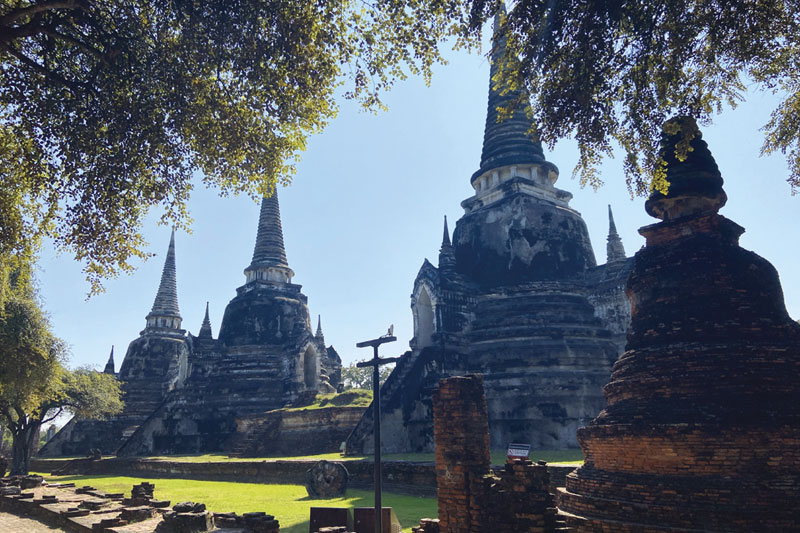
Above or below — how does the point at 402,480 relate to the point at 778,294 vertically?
below

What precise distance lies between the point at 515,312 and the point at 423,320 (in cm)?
422

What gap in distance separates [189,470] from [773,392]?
855 inches

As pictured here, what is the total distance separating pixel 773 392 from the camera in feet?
24.5

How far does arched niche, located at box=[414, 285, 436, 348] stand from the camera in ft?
81.7

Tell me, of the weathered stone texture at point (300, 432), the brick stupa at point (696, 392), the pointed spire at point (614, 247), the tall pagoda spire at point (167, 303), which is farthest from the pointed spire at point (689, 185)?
the tall pagoda spire at point (167, 303)

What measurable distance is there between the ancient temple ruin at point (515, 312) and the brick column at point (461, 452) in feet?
38.7

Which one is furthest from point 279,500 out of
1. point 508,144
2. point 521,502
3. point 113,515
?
point 508,144

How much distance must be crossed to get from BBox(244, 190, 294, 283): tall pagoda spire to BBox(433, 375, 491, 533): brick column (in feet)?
94.5

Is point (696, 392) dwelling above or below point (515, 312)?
below

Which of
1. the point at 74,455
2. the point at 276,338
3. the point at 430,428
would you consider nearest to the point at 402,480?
the point at 430,428

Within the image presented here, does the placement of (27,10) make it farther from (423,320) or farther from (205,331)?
(205,331)

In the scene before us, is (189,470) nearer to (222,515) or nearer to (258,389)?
(258,389)

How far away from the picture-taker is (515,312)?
75.0ft

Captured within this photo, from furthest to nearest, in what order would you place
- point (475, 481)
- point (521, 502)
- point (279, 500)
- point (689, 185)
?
point (279, 500) → point (689, 185) → point (475, 481) → point (521, 502)
